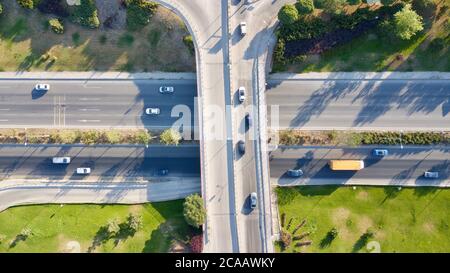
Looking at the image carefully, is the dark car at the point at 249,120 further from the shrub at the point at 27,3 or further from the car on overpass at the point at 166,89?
the shrub at the point at 27,3

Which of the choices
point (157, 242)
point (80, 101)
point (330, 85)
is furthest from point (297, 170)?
point (80, 101)

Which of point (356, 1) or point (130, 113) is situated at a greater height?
point (356, 1)

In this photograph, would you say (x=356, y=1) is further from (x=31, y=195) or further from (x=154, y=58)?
(x=31, y=195)

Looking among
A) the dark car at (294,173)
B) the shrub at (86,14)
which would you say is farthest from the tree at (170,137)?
the shrub at (86,14)

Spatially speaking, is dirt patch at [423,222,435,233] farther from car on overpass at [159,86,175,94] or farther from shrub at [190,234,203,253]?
car on overpass at [159,86,175,94]

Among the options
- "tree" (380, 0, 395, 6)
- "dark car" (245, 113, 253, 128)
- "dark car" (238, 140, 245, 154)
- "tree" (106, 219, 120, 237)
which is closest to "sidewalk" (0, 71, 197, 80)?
"dark car" (245, 113, 253, 128)

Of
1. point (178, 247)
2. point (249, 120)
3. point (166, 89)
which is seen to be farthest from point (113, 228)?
point (249, 120)

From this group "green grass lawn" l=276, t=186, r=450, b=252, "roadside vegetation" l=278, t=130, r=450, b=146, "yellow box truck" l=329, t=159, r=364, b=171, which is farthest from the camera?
"roadside vegetation" l=278, t=130, r=450, b=146
